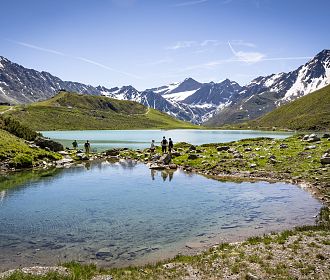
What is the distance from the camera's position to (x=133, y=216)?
29.6 m

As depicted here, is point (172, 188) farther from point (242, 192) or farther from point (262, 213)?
point (262, 213)

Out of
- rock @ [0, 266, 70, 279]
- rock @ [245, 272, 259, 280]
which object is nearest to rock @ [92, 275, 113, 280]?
rock @ [0, 266, 70, 279]

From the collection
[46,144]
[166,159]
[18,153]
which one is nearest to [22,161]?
[18,153]

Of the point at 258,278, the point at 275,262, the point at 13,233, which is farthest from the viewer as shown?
the point at 13,233

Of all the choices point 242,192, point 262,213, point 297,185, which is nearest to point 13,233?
point 262,213

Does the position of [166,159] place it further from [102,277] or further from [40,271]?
[102,277]

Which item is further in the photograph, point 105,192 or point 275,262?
point 105,192

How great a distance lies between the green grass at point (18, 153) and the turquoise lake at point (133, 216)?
14105 mm

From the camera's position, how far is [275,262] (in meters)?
18.3

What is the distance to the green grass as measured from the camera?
59344 millimetres

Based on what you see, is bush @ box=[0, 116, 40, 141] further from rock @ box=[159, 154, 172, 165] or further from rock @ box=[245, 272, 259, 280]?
rock @ box=[245, 272, 259, 280]

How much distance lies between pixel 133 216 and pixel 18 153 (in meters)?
40.0

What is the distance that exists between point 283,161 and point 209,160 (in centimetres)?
1233

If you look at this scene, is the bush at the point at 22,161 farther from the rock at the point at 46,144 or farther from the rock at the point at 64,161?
the rock at the point at 46,144
